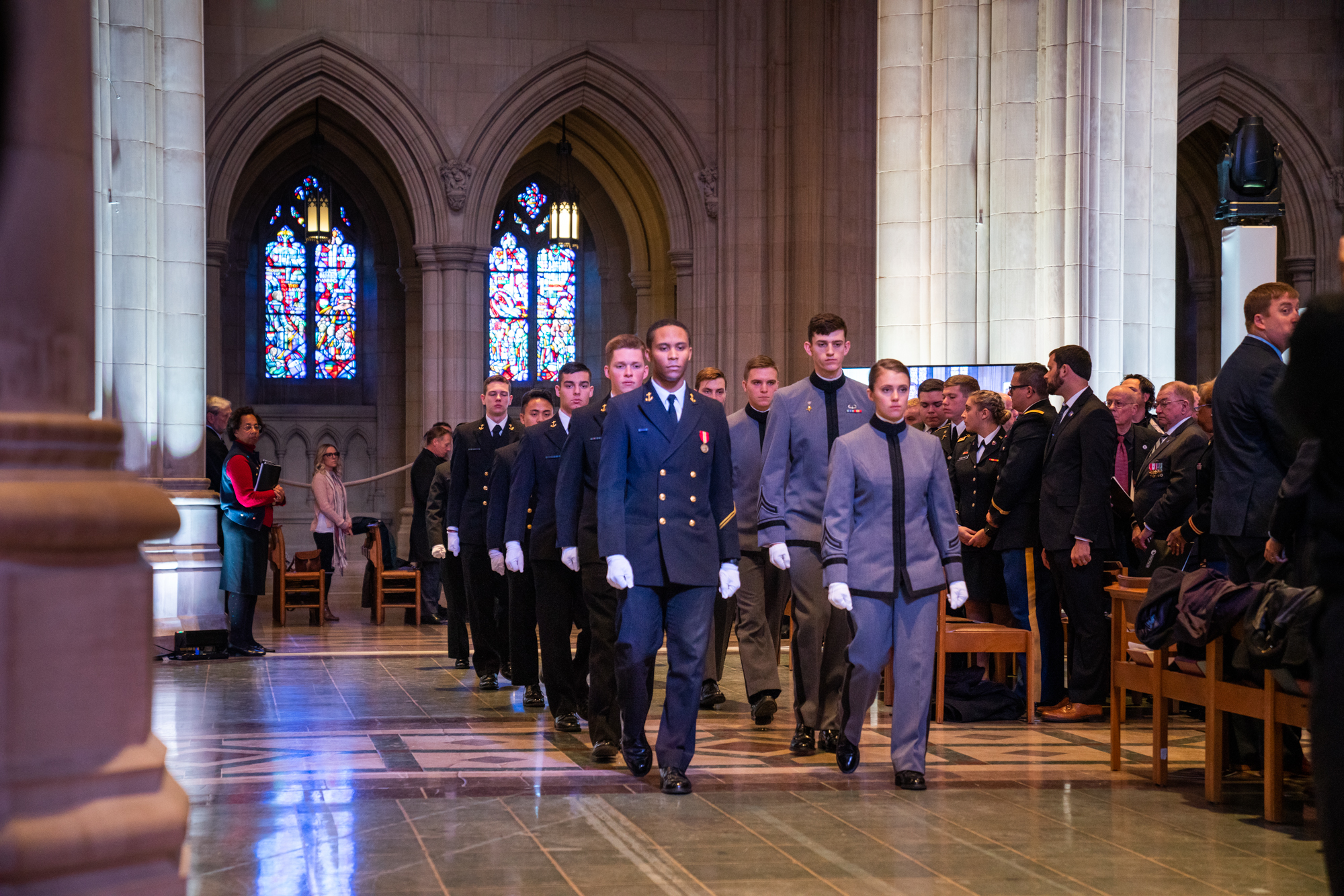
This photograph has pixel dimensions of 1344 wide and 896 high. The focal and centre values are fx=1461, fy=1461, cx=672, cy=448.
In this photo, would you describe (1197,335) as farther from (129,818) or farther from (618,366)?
(129,818)

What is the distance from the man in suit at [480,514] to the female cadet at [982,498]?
275 cm

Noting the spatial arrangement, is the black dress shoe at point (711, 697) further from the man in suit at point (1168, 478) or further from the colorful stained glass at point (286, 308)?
the colorful stained glass at point (286, 308)

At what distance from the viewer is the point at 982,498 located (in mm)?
8703

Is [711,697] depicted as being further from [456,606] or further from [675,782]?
[675,782]

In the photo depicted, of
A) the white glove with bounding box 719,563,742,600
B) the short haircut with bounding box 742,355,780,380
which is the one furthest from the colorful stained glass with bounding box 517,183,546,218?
the white glove with bounding box 719,563,742,600

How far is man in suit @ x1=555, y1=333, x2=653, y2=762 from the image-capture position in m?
6.59

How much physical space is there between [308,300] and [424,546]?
1151 cm

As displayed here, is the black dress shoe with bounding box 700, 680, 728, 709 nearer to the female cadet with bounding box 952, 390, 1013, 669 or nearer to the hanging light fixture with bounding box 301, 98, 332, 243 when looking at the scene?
the female cadet with bounding box 952, 390, 1013, 669

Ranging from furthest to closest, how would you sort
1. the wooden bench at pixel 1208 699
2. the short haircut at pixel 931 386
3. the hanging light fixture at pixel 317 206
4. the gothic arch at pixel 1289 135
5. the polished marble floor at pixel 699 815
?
1. the hanging light fixture at pixel 317 206
2. the gothic arch at pixel 1289 135
3. the short haircut at pixel 931 386
4. the wooden bench at pixel 1208 699
5. the polished marble floor at pixel 699 815

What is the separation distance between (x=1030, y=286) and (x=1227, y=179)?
1769 millimetres

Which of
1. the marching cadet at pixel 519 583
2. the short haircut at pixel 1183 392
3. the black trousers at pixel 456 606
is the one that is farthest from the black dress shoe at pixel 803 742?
the black trousers at pixel 456 606

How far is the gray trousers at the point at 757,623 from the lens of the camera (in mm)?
7605

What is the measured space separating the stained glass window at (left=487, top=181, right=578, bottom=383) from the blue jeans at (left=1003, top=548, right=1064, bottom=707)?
16397 millimetres

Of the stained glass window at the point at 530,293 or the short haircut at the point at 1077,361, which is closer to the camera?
the short haircut at the point at 1077,361
